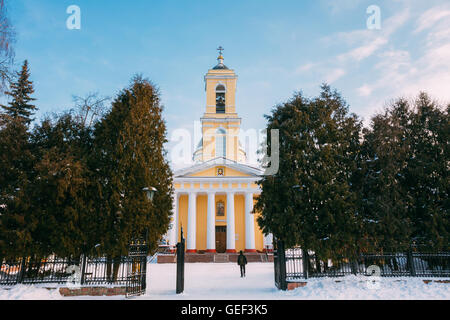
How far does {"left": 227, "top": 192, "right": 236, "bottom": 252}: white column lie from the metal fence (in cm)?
1774

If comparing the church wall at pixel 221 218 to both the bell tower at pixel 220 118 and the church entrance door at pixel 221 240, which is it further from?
the bell tower at pixel 220 118

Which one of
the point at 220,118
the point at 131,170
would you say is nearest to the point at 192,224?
the point at 220,118

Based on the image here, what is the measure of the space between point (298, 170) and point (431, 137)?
6261 mm

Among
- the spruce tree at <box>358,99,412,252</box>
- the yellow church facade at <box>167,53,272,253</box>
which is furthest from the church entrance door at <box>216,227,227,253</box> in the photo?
the spruce tree at <box>358,99,412,252</box>

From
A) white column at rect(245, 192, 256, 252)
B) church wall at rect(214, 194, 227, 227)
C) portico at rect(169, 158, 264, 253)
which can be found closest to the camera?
white column at rect(245, 192, 256, 252)

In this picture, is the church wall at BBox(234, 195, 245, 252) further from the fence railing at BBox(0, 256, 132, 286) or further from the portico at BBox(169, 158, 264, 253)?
the fence railing at BBox(0, 256, 132, 286)

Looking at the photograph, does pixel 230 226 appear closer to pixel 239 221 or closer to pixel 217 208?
pixel 239 221

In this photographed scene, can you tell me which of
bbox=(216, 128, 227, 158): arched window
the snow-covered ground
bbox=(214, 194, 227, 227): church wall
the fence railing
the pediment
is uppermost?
bbox=(216, 128, 227, 158): arched window

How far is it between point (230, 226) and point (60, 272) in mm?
19923

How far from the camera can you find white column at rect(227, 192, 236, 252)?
1125 inches

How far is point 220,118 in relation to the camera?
38.3m

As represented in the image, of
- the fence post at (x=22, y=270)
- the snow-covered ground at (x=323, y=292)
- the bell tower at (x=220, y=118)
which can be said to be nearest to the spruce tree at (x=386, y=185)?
the snow-covered ground at (x=323, y=292)
